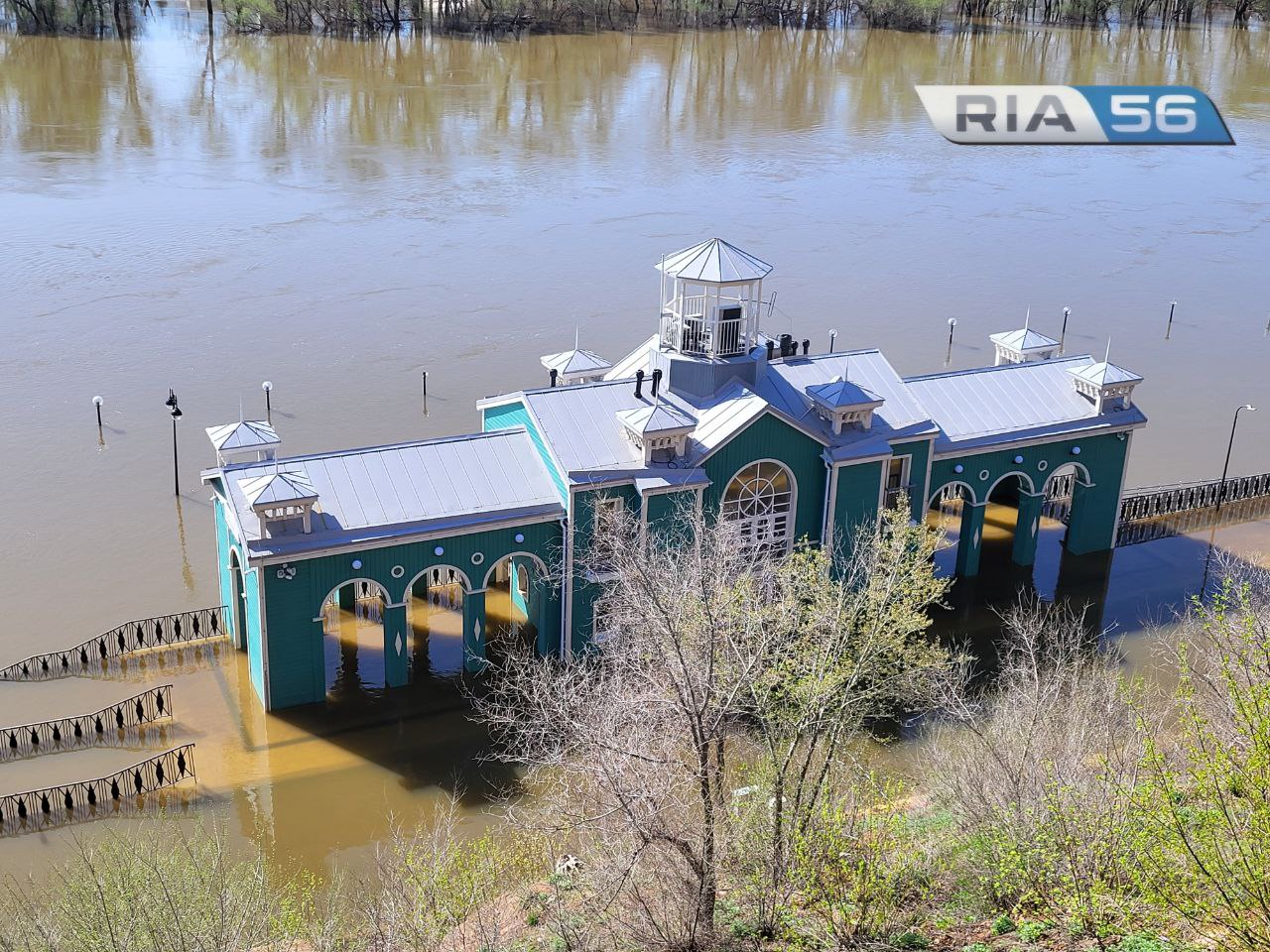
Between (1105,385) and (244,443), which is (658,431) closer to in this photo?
(244,443)

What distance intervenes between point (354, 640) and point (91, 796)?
7419 millimetres

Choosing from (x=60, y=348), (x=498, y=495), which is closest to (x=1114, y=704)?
(x=498, y=495)

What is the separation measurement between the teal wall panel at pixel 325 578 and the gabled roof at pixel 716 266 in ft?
21.8

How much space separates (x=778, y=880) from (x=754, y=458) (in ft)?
42.1

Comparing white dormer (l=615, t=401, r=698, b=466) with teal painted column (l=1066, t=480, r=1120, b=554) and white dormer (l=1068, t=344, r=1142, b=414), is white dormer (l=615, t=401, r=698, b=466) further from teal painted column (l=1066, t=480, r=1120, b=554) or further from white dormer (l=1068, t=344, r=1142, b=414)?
teal painted column (l=1066, t=480, r=1120, b=554)

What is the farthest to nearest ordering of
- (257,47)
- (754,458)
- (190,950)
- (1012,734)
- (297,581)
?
(257,47) < (754,458) < (297,581) < (1012,734) < (190,950)

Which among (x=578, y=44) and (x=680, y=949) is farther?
(x=578, y=44)

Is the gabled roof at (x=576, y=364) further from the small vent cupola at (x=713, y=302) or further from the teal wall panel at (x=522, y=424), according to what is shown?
the small vent cupola at (x=713, y=302)

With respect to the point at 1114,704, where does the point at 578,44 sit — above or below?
above

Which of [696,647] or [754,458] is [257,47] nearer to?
[754,458]

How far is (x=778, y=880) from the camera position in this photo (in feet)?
58.8

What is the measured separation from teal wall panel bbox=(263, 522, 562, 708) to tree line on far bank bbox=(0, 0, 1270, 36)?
87.1 m

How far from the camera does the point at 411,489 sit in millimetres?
27547

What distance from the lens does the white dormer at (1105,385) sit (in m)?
33.7
